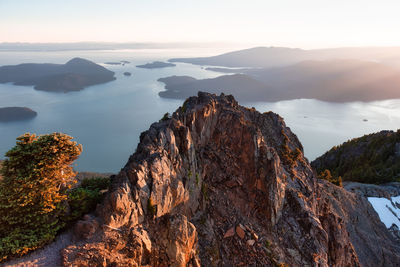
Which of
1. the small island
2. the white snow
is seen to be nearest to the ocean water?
the small island

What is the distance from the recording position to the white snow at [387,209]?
153ft

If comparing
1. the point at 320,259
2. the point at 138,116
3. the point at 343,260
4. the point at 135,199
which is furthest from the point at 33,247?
the point at 138,116

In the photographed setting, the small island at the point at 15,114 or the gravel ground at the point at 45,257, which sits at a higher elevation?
the gravel ground at the point at 45,257

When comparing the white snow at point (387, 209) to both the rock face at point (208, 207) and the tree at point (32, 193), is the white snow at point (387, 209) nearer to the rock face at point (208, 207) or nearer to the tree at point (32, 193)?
the rock face at point (208, 207)

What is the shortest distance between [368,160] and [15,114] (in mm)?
192351

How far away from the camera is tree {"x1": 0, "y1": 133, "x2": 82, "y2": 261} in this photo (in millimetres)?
12422

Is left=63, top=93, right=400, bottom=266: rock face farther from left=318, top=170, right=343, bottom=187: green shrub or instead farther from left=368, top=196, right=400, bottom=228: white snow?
left=368, top=196, right=400, bottom=228: white snow

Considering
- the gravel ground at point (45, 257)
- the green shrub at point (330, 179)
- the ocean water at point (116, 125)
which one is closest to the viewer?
the gravel ground at point (45, 257)

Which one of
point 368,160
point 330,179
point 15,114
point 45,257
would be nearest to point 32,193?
point 45,257

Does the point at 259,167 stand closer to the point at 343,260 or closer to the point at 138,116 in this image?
the point at 343,260

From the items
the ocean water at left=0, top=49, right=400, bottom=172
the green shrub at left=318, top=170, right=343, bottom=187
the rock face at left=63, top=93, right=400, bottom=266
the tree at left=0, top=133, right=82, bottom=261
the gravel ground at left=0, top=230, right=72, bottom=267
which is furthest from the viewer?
the ocean water at left=0, top=49, right=400, bottom=172

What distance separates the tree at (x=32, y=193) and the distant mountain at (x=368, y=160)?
3063 inches

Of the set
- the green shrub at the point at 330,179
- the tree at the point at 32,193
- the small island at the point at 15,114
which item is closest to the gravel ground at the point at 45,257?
the tree at the point at 32,193

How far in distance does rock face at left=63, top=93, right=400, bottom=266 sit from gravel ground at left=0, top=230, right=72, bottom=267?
0.69 meters
